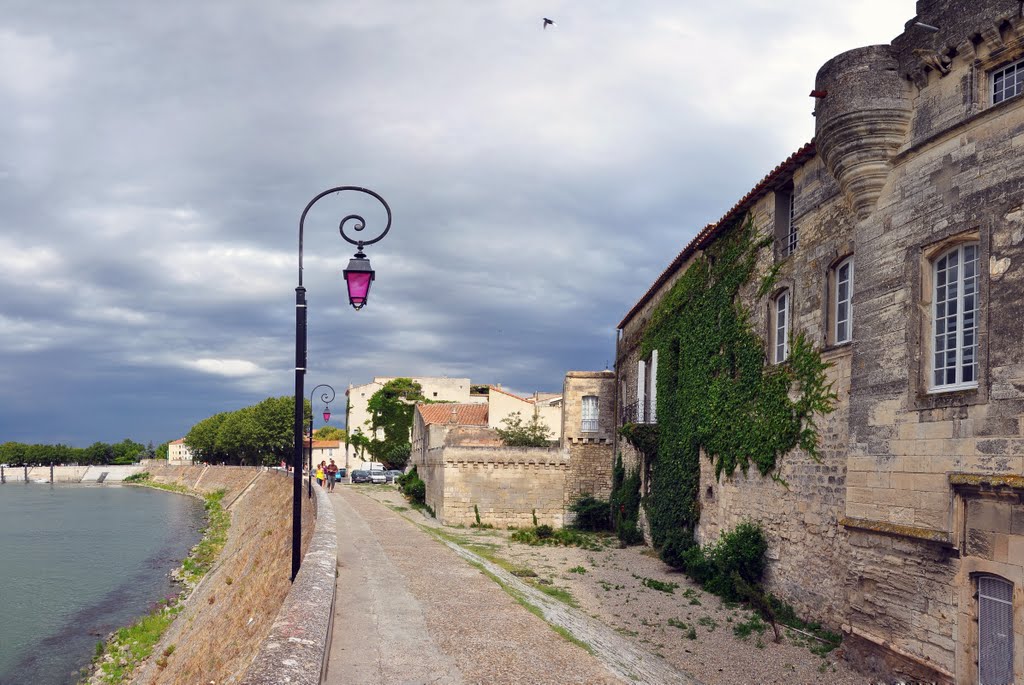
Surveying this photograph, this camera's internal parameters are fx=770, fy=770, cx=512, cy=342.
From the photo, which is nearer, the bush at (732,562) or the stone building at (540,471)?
the bush at (732,562)

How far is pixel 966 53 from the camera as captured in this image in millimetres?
9242

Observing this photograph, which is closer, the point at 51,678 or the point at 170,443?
the point at 51,678

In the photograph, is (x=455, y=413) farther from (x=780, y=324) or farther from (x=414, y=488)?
(x=780, y=324)

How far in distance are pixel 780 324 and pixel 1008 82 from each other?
22.3 ft

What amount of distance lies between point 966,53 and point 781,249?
6.15 metres

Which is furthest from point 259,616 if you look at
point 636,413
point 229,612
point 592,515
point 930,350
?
point 592,515

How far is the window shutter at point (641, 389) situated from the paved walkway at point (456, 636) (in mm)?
12242

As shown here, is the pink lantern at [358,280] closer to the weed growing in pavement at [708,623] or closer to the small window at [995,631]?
the small window at [995,631]

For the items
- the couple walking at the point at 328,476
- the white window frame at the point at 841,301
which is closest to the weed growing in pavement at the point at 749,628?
the white window frame at the point at 841,301

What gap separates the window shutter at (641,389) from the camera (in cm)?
2569

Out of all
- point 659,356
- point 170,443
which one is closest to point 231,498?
point 659,356

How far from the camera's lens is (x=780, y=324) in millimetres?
15125

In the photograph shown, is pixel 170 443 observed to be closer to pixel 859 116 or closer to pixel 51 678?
pixel 51 678

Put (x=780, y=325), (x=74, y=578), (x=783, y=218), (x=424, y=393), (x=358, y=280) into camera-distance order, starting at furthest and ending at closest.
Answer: (x=424, y=393), (x=74, y=578), (x=783, y=218), (x=780, y=325), (x=358, y=280)
